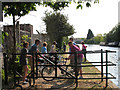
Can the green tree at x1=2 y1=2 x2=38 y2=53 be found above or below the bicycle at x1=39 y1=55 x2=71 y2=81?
above

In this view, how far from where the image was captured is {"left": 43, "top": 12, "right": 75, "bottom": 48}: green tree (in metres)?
21.7

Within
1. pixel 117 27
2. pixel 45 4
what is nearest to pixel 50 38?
pixel 45 4

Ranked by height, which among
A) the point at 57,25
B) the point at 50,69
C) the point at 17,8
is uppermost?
the point at 57,25

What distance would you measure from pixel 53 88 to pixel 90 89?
115 centimetres

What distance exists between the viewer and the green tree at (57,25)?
2170 cm

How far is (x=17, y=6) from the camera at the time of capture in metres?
5.82

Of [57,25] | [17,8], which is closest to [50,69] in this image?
[17,8]

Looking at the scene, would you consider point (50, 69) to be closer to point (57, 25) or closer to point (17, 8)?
point (17, 8)

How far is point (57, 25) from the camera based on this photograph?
73.6 feet

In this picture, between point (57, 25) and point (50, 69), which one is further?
point (57, 25)

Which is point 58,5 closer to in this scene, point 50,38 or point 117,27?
point 50,38

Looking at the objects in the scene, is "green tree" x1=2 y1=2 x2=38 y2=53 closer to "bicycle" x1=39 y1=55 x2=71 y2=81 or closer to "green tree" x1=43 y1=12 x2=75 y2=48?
"bicycle" x1=39 y1=55 x2=71 y2=81

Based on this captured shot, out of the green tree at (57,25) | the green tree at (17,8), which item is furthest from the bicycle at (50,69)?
the green tree at (57,25)

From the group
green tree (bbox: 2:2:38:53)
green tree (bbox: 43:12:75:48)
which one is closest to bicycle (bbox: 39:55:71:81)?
green tree (bbox: 2:2:38:53)
